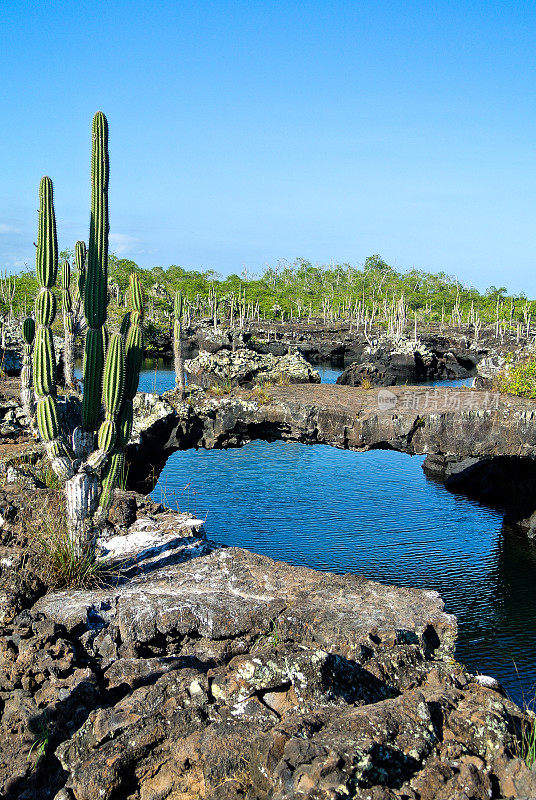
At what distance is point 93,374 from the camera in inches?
354

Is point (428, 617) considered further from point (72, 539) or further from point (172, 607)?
point (72, 539)

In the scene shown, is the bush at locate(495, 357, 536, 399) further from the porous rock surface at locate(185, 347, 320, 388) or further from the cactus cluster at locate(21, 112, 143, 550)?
the cactus cluster at locate(21, 112, 143, 550)

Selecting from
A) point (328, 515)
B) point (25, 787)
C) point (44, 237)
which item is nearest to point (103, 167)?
point (44, 237)

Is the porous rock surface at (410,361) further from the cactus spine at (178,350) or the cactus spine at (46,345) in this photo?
the cactus spine at (46,345)

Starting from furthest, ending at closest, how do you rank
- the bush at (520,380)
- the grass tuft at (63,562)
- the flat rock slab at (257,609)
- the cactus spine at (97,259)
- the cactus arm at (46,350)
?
the bush at (520,380) < the cactus spine at (97,259) < the cactus arm at (46,350) < the grass tuft at (63,562) < the flat rock slab at (257,609)

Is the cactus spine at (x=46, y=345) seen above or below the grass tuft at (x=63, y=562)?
above

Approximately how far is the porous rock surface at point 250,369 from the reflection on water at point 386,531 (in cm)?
318

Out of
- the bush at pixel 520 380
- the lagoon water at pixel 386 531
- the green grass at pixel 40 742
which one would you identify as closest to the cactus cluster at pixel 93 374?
the lagoon water at pixel 386 531

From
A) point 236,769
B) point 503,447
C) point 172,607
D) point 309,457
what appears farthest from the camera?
point 309,457

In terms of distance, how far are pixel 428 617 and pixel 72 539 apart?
12.8 feet

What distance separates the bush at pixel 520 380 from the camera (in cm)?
1425

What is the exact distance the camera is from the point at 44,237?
8.62 meters

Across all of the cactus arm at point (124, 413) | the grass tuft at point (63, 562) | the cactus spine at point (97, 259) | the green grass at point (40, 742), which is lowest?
the green grass at point (40, 742)

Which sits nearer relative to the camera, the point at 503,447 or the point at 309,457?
the point at 503,447
